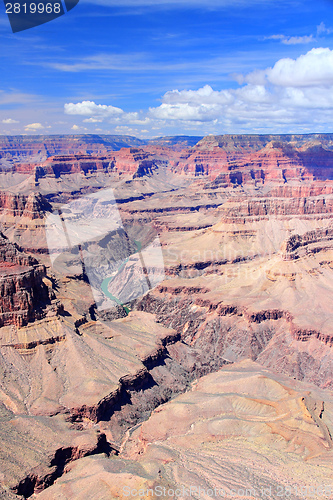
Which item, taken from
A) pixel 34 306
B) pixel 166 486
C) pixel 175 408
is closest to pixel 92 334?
pixel 34 306

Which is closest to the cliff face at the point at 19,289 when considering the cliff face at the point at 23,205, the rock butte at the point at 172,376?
the rock butte at the point at 172,376

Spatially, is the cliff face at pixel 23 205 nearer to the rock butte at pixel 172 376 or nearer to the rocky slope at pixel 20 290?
the rock butte at pixel 172 376

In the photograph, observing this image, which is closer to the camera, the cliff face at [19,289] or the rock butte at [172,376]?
the rock butte at [172,376]

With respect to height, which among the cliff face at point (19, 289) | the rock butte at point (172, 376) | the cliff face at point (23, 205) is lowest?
the rock butte at point (172, 376)

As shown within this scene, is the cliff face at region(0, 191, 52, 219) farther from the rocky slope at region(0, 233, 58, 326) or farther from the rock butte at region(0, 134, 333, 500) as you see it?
the rocky slope at region(0, 233, 58, 326)

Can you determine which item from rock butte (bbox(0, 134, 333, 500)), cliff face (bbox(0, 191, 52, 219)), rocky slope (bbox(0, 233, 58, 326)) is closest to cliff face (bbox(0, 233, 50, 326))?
rocky slope (bbox(0, 233, 58, 326))

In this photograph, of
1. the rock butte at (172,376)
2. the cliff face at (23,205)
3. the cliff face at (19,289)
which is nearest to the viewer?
the rock butte at (172,376)

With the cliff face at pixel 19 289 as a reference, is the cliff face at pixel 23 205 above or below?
above

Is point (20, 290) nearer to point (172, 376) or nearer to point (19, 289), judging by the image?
point (19, 289)

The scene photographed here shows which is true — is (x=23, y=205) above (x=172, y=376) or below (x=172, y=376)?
above

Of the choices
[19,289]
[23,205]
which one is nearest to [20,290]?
[19,289]
